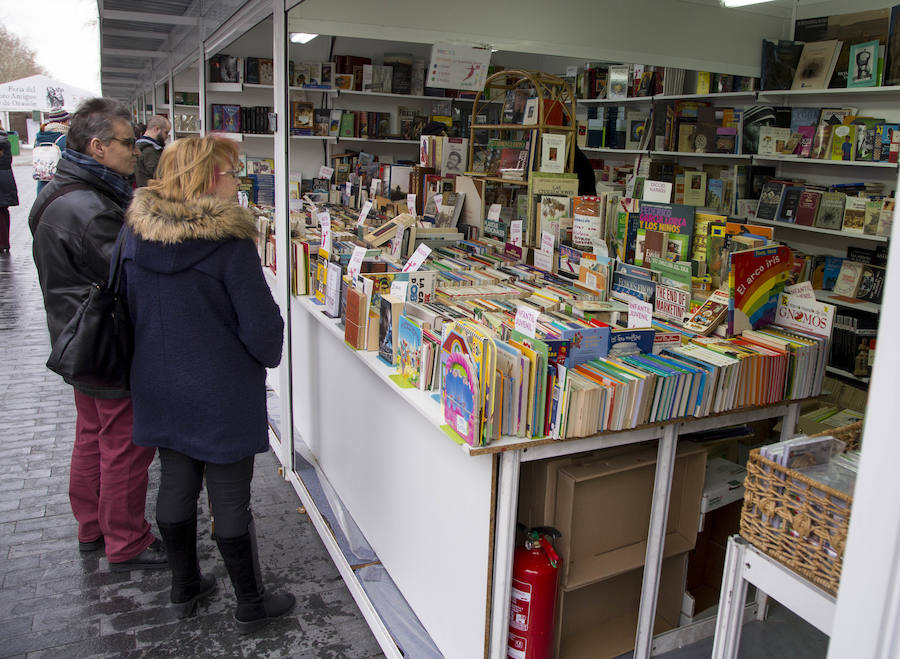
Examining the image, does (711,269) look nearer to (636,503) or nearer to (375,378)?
(636,503)

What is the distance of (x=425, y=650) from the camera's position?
245 cm

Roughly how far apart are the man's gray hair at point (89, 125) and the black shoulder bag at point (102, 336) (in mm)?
566

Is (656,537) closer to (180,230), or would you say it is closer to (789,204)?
(180,230)

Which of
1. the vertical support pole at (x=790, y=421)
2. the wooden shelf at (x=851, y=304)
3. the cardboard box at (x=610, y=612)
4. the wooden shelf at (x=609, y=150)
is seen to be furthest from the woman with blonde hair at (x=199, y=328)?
the wooden shelf at (x=609, y=150)

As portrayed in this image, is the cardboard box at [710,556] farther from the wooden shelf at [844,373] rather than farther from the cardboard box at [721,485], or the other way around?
the wooden shelf at [844,373]

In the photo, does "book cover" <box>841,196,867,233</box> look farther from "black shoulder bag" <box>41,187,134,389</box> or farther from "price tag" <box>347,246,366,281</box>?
"black shoulder bag" <box>41,187,134,389</box>

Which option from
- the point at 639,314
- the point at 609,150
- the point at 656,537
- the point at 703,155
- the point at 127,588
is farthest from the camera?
the point at 609,150

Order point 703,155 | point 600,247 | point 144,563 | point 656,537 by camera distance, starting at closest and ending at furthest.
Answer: point 656,537
point 144,563
point 600,247
point 703,155

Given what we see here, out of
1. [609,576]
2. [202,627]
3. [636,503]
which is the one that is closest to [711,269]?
[636,503]

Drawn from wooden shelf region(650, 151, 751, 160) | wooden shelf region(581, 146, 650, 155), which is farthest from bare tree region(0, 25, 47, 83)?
wooden shelf region(650, 151, 751, 160)

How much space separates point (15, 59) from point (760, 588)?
154 ft

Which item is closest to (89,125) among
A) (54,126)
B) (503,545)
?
(503,545)

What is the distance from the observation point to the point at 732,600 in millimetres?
1514

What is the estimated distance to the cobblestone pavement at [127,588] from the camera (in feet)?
8.34
